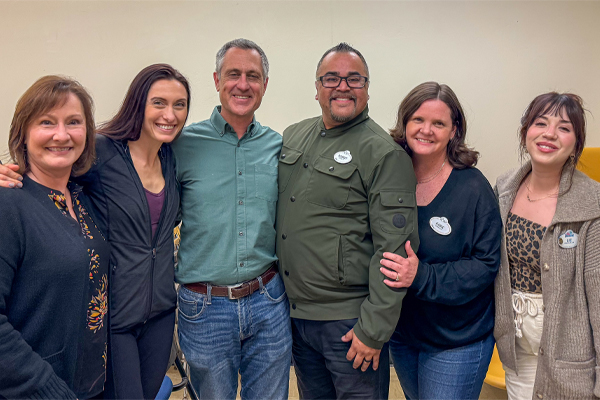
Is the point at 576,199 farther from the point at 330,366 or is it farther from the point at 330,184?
the point at 330,366

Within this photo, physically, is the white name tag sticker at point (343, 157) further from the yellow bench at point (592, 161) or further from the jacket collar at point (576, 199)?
the yellow bench at point (592, 161)

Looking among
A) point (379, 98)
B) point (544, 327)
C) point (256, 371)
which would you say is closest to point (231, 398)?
point (256, 371)

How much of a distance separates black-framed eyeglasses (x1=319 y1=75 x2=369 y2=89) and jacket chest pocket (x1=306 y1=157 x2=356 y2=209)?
331 mm

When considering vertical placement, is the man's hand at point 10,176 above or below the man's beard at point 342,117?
below

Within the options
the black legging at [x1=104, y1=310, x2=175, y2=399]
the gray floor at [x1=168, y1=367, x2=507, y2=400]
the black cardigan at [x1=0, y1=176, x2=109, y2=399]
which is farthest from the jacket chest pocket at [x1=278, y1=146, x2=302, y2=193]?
the gray floor at [x1=168, y1=367, x2=507, y2=400]

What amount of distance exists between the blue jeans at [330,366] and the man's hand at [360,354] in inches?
1.4

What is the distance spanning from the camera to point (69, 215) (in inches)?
53.2

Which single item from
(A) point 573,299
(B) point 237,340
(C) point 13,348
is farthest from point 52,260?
(A) point 573,299

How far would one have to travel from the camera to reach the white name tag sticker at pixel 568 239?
1.57m

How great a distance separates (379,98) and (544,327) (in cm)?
202

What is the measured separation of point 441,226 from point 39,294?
4.66 feet

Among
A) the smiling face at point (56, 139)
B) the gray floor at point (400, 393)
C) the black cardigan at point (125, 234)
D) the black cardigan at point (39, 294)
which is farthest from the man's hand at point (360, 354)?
the gray floor at point (400, 393)

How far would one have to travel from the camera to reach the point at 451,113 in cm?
175

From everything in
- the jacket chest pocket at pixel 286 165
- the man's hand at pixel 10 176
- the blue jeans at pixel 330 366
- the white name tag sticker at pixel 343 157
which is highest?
the man's hand at pixel 10 176
